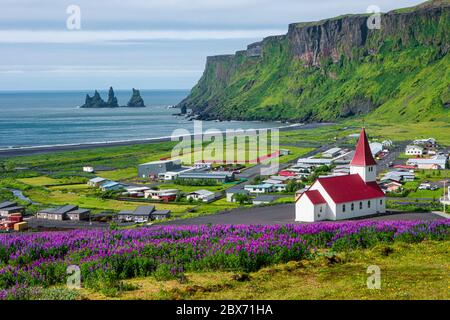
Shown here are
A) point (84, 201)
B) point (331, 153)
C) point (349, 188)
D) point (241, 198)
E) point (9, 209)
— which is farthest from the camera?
point (331, 153)

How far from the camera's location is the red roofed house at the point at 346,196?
46.9 meters

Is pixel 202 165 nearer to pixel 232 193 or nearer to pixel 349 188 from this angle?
pixel 232 193

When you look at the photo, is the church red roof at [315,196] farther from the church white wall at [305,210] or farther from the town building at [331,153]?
the town building at [331,153]

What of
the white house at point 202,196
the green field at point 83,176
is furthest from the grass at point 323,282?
the white house at point 202,196

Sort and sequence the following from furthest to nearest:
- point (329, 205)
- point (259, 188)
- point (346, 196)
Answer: point (259, 188) → point (346, 196) → point (329, 205)

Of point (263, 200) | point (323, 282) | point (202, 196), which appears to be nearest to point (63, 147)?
point (202, 196)

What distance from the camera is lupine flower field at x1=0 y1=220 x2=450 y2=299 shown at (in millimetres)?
24062

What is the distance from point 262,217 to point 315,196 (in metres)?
5.02

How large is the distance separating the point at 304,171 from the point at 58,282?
74.1 metres

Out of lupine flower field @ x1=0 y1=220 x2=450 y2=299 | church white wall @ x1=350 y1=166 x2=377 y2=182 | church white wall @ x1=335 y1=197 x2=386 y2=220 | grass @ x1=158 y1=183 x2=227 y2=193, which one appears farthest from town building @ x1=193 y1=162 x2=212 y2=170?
lupine flower field @ x1=0 y1=220 x2=450 y2=299

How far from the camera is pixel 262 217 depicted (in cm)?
4984

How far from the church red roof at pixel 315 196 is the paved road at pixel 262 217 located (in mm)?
2233

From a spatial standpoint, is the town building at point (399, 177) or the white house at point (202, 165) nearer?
the town building at point (399, 177)

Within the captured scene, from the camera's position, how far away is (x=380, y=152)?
384 feet
